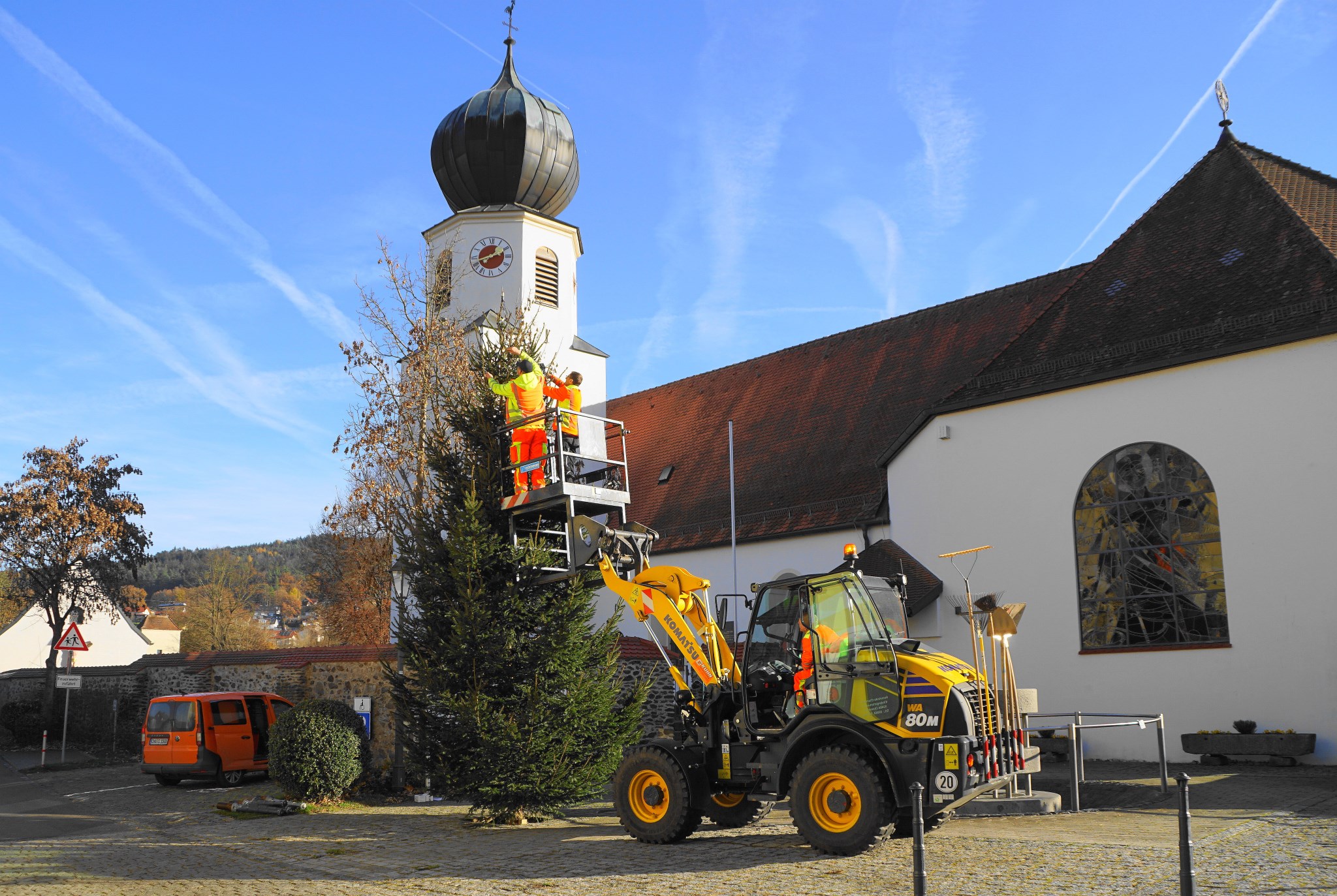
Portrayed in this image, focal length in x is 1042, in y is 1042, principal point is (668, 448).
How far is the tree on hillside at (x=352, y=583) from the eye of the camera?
28.2 metres

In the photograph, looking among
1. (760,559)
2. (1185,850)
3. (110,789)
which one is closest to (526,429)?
(1185,850)

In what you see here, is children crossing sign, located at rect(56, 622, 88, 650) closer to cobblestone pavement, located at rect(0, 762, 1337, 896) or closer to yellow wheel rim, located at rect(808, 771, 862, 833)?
cobblestone pavement, located at rect(0, 762, 1337, 896)

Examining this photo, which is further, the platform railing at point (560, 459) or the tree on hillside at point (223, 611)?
the tree on hillside at point (223, 611)

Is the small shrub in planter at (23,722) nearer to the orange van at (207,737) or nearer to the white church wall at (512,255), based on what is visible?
the orange van at (207,737)

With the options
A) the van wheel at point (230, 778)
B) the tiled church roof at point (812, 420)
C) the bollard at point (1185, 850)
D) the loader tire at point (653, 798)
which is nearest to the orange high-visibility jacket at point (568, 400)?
the loader tire at point (653, 798)

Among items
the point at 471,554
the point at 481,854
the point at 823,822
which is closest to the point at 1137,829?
the point at 823,822

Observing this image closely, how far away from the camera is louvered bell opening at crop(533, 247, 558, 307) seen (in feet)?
98.7

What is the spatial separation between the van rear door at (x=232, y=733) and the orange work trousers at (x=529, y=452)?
8298mm

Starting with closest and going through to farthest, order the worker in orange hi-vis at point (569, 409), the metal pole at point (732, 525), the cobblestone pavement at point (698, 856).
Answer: the cobblestone pavement at point (698, 856) < the worker in orange hi-vis at point (569, 409) < the metal pole at point (732, 525)

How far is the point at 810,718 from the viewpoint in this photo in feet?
31.6

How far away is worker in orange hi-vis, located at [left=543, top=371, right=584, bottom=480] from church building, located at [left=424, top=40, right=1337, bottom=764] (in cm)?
446

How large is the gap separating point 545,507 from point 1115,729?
33.6 ft

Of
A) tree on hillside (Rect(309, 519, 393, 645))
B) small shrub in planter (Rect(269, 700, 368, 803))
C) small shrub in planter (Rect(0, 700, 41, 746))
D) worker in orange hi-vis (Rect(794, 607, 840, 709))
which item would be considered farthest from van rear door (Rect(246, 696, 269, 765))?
small shrub in planter (Rect(0, 700, 41, 746))

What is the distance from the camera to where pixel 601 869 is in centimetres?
909
